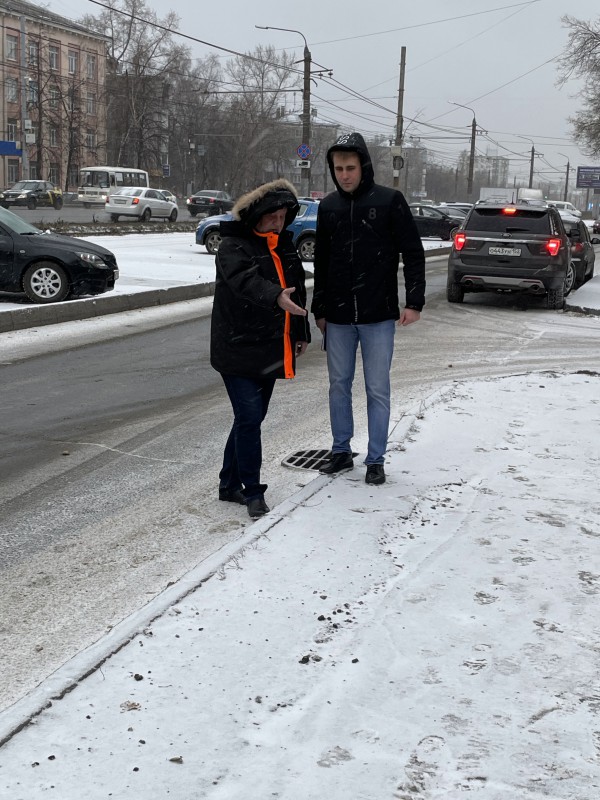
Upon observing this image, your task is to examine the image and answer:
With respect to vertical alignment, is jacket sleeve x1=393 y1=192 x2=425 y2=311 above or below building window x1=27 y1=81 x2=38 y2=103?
below

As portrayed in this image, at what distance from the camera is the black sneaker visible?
5168 millimetres

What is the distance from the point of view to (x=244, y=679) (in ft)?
9.34

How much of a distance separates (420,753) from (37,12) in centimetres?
7974

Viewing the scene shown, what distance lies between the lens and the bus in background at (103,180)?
55.0 m

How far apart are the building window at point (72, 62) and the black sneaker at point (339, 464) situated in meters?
78.3

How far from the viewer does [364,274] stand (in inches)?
191

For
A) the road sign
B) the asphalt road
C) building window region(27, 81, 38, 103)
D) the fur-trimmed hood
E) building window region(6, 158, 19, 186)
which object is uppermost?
building window region(27, 81, 38, 103)

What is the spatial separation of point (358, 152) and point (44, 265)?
28.5ft

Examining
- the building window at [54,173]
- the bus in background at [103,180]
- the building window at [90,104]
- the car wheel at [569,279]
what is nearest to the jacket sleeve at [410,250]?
the car wheel at [569,279]

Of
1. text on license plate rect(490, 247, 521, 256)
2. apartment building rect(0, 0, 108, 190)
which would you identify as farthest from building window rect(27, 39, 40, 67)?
text on license plate rect(490, 247, 521, 256)

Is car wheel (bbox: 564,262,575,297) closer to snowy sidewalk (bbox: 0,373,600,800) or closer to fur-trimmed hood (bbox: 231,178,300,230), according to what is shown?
snowy sidewalk (bbox: 0,373,600,800)

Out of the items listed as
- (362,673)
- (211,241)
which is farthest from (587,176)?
(362,673)

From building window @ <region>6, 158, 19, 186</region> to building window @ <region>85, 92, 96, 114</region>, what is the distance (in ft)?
29.1

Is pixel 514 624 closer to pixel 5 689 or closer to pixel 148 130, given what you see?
pixel 5 689
